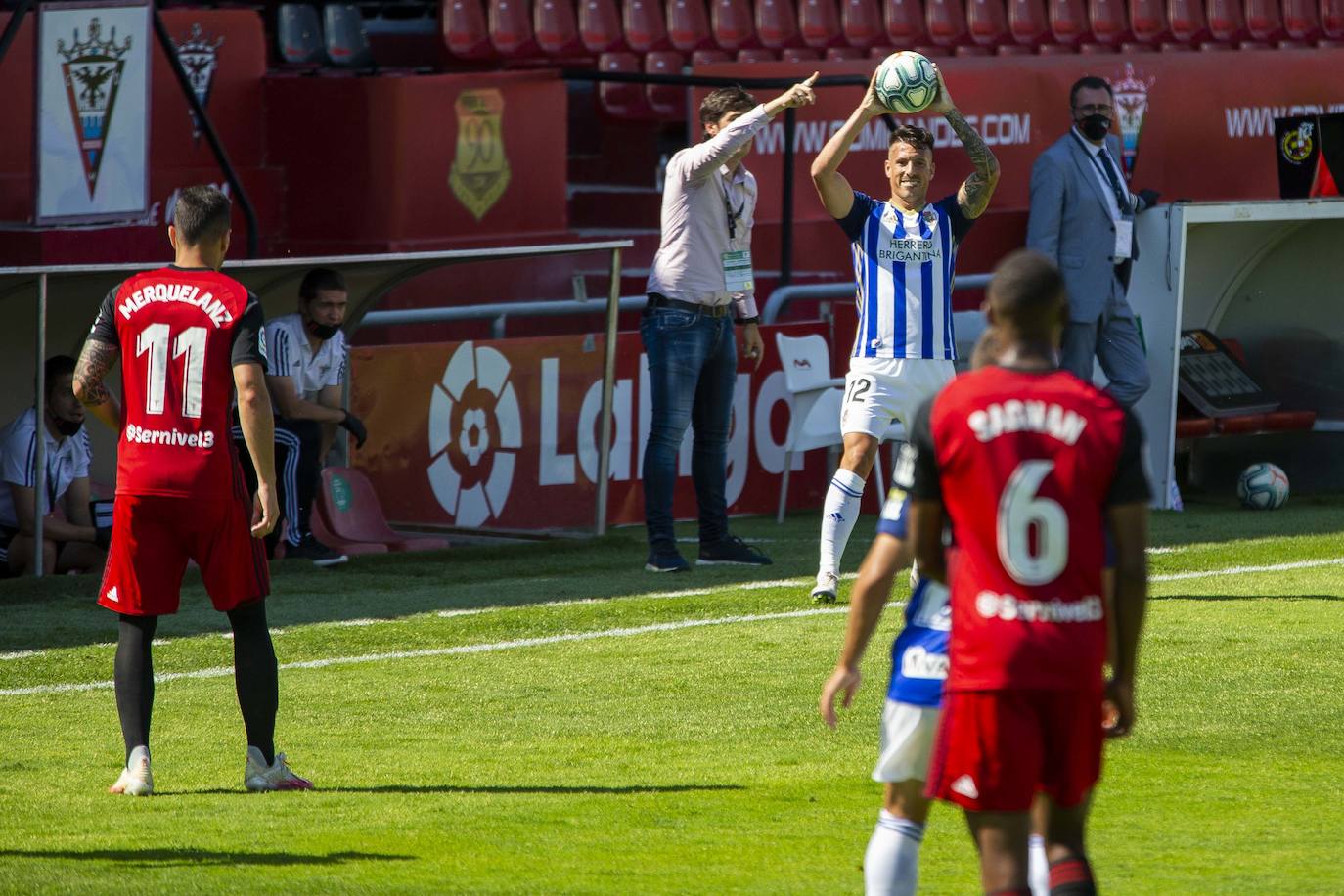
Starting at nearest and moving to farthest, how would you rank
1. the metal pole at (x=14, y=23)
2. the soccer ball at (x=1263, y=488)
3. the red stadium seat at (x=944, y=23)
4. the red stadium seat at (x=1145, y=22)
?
the metal pole at (x=14, y=23) → the soccer ball at (x=1263, y=488) → the red stadium seat at (x=944, y=23) → the red stadium seat at (x=1145, y=22)

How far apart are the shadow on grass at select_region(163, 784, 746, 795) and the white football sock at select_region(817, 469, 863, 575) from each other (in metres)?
2.64

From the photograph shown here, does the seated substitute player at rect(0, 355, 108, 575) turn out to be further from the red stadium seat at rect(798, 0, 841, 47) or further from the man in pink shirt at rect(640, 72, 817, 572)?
the red stadium seat at rect(798, 0, 841, 47)

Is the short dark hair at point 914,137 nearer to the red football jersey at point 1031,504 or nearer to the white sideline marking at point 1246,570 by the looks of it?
the white sideline marking at point 1246,570

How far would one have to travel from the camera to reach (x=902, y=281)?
8.52 metres

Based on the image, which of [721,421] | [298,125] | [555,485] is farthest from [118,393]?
[298,125]

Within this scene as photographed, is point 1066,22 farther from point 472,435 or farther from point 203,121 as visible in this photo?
point 472,435

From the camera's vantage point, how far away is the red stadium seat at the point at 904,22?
20891mm

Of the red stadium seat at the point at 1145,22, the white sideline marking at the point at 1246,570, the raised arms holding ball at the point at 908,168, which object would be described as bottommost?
the white sideline marking at the point at 1246,570

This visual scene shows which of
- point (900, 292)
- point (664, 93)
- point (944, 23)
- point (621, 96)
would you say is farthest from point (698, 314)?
point (944, 23)

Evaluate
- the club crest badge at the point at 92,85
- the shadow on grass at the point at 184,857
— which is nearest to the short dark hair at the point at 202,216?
the shadow on grass at the point at 184,857

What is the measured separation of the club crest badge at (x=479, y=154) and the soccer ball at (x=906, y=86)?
296 inches

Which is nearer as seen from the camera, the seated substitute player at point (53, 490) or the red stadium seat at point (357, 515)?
the seated substitute player at point (53, 490)

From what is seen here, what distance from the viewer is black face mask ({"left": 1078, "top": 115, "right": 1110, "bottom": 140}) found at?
1121 centimetres

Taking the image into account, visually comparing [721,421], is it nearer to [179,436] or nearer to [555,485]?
[555,485]
